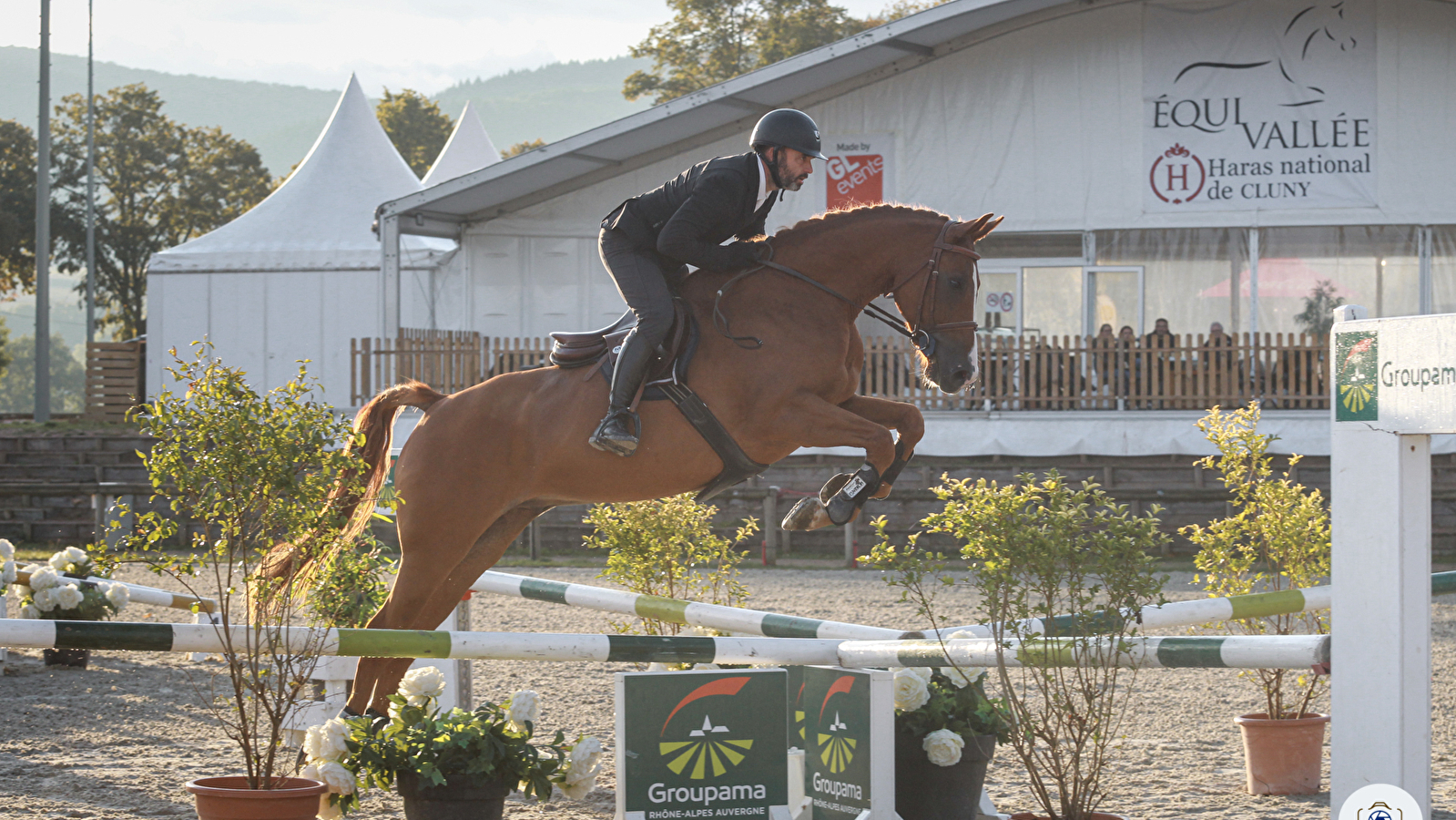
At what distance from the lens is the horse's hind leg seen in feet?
15.6

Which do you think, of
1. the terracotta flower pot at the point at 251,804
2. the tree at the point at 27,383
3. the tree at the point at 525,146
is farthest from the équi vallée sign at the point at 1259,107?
the tree at the point at 27,383

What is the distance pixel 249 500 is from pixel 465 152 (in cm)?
2197

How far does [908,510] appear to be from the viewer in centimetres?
1462

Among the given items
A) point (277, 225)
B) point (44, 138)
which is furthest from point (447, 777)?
point (44, 138)

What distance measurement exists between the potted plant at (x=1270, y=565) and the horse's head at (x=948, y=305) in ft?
Result: 3.81

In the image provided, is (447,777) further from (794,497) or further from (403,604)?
(794,497)

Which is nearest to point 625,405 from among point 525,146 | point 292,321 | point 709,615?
point 709,615

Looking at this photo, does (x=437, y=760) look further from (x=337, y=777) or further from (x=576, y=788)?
(x=576, y=788)

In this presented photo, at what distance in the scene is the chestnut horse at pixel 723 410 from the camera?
177 inches

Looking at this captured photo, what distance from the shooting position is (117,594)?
756cm

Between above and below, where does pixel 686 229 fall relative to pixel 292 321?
below

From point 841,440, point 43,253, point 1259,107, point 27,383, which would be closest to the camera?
point 841,440

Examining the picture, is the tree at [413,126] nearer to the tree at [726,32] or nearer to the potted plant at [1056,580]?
the tree at [726,32]

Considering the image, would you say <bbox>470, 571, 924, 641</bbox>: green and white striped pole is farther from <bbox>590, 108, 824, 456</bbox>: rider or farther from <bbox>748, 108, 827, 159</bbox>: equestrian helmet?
<bbox>748, 108, 827, 159</bbox>: equestrian helmet
